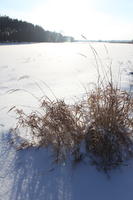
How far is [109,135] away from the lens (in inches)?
44.6

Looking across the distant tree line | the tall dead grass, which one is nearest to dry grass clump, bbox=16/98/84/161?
the tall dead grass

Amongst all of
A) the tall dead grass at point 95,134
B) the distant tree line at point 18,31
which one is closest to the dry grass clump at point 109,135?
the tall dead grass at point 95,134

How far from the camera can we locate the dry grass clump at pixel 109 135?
1118 millimetres

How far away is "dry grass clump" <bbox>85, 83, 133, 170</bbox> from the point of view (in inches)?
44.0

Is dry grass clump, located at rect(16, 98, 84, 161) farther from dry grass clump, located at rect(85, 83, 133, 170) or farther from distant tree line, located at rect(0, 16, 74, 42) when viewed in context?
distant tree line, located at rect(0, 16, 74, 42)

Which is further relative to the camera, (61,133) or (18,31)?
(18,31)

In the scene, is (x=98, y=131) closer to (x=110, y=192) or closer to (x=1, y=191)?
(x=110, y=192)

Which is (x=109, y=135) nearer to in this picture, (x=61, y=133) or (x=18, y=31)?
(x=61, y=133)

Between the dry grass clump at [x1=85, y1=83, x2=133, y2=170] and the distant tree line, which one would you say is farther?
the distant tree line

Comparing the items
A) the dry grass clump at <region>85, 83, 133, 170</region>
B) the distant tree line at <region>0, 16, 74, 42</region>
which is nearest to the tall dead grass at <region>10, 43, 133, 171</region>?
the dry grass clump at <region>85, 83, 133, 170</region>

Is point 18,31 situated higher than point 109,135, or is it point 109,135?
point 18,31

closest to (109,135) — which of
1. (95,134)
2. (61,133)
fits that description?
(95,134)

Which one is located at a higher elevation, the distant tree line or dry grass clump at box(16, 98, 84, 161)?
the distant tree line

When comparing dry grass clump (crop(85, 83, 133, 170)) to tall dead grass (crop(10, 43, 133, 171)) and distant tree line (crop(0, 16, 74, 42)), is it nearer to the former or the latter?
tall dead grass (crop(10, 43, 133, 171))
